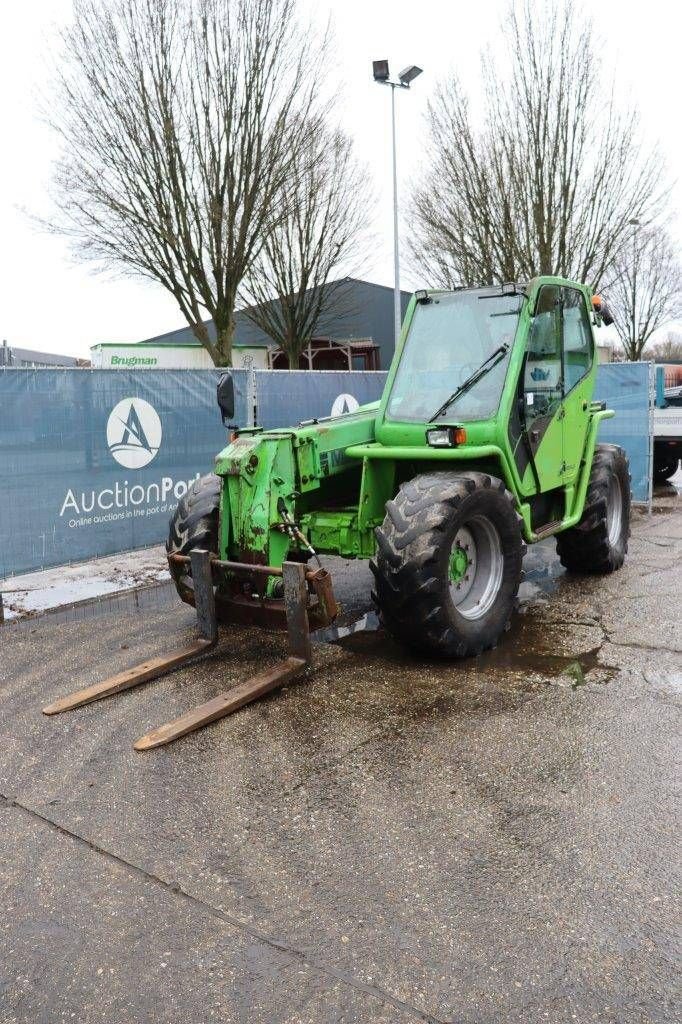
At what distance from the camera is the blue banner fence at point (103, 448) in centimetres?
739

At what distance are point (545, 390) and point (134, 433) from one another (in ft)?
13.4

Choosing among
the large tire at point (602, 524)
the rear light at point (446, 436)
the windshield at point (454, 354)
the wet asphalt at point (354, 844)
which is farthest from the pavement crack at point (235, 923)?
the large tire at point (602, 524)

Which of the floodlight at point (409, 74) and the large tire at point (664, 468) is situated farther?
the floodlight at point (409, 74)

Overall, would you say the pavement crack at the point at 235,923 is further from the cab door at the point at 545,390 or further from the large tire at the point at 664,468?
the large tire at the point at 664,468

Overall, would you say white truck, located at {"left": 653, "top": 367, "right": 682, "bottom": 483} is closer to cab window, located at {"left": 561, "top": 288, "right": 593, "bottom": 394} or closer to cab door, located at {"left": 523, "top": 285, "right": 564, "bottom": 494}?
cab window, located at {"left": 561, "top": 288, "right": 593, "bottom": 394}

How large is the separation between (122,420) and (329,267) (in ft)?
59.0

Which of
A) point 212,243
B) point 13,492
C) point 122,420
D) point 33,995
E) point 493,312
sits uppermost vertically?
point 212,243

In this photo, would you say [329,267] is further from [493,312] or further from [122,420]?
[493,312]

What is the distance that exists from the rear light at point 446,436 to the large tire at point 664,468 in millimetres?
9539

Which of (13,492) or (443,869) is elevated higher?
(13,492)

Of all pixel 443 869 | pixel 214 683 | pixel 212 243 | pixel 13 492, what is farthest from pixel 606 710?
pixel 212 243

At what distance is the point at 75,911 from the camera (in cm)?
310

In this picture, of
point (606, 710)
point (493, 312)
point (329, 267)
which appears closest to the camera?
point (606, 710)

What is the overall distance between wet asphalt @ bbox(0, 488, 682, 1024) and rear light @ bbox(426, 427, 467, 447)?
1.45 meters
